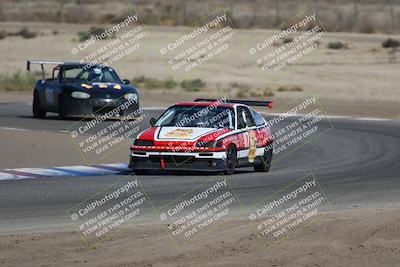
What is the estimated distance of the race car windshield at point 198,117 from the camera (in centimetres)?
1919

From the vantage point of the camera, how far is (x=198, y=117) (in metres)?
19.3

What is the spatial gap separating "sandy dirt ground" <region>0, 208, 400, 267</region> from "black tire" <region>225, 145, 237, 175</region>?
5265 mm

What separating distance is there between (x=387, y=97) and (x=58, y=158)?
21532 millimetres

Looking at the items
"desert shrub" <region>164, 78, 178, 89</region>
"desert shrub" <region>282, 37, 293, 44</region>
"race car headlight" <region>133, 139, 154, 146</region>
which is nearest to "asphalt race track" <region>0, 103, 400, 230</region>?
"race car headlight" <region>133, 139, 154, 146</region>

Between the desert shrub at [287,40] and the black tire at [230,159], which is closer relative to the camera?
the black tire at [230,159]

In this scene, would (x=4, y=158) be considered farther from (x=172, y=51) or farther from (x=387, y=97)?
(x=172, y=51)

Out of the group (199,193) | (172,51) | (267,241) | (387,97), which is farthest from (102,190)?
(172,51)

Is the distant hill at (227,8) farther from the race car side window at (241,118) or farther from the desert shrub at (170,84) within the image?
the race car side window at (241,118)

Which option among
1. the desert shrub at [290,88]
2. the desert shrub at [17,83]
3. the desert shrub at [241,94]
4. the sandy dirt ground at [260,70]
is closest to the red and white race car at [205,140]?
the sandy dirt ground at [260,70]

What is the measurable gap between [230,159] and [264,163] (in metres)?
1.27

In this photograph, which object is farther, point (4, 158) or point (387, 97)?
point (387, 97)

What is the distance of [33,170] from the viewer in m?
19.4

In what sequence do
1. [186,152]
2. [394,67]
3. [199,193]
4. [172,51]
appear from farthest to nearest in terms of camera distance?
1. [172,51]
2. [394,67]
3. [186,152]
4. [199,193]

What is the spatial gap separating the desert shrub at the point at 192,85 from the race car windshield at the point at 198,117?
2428cm
